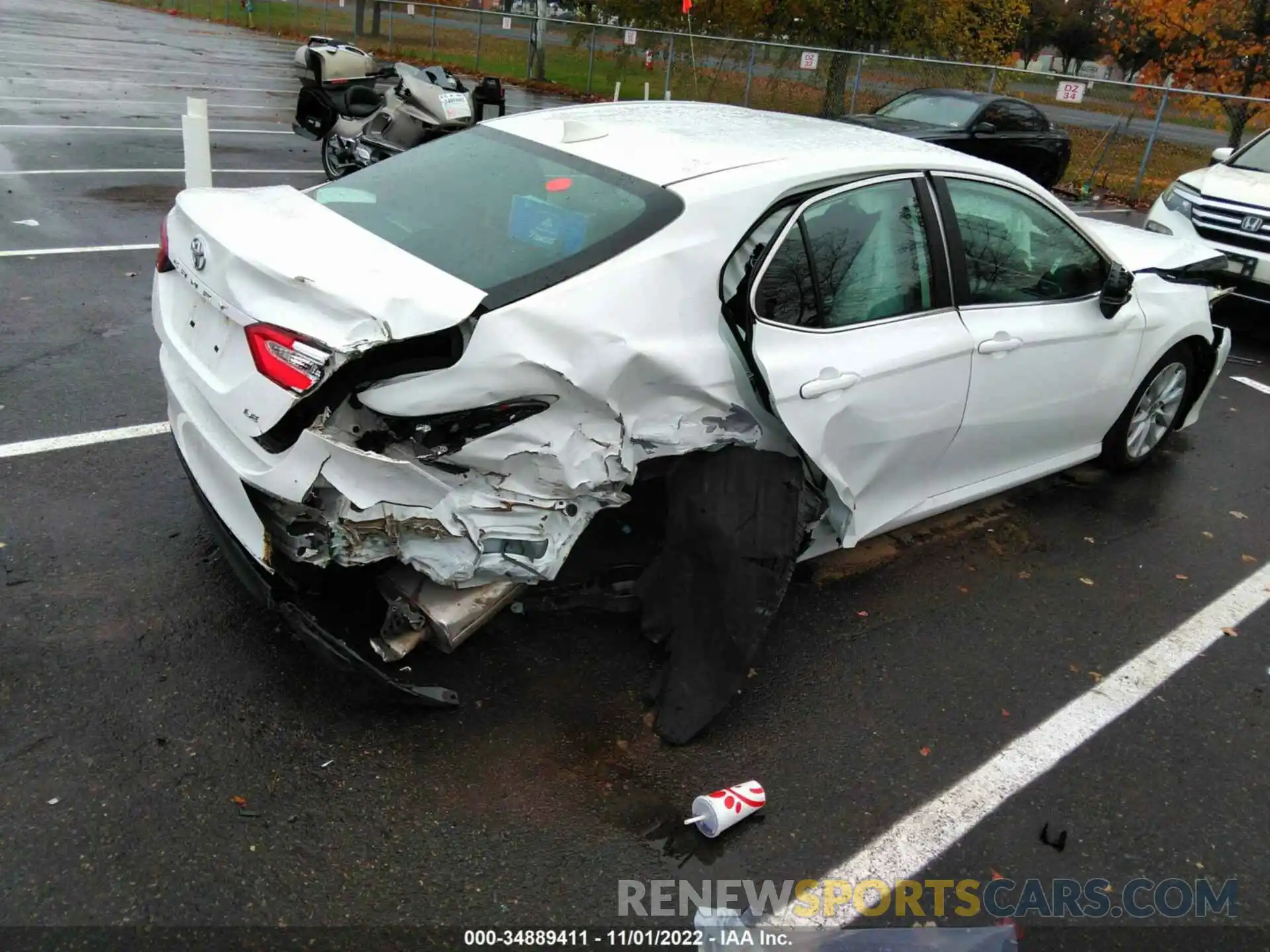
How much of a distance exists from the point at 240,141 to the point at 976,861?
40.5 feet

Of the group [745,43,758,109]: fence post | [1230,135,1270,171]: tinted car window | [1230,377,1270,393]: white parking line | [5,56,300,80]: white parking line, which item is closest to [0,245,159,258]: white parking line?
[1230,377,1270,393]: white parking line

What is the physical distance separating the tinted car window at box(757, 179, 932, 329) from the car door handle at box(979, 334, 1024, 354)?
12.1 inches

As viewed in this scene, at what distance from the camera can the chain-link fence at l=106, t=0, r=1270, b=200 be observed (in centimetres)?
1558

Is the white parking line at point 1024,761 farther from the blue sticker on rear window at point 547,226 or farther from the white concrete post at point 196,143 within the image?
the white concrete post at point 196,143

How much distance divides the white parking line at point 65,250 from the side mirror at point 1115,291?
657 centimetres

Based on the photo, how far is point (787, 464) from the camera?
11.1ft

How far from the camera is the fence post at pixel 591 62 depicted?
23078 mm

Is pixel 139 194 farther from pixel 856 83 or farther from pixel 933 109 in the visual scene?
pixel 856 83

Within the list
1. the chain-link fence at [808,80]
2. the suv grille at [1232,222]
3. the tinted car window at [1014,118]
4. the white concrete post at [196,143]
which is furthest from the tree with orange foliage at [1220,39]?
the white concrete post at [196,143]

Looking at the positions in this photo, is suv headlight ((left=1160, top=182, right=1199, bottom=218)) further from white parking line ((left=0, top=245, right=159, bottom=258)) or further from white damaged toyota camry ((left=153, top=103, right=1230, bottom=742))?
white parking line ((left=0, top=245, right=159, bottom=258))

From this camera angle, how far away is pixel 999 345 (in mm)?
3885

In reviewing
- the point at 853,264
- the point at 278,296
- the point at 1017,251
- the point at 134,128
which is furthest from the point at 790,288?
the point at 134,128

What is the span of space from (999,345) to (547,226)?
6.24 ft

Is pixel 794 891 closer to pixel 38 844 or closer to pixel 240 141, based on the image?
pixel 38 844
